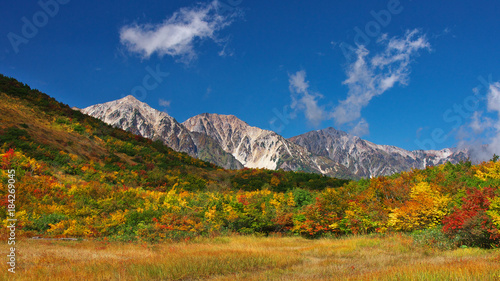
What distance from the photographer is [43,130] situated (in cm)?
3209

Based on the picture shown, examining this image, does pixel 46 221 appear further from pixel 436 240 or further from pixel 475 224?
pixel 475 224

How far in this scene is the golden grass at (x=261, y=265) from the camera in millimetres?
6078

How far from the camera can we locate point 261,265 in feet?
27.7

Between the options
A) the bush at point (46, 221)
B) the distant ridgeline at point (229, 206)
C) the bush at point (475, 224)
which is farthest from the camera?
the bush at point (46, 221)

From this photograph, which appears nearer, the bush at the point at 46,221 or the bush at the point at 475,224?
the bush at the point at 475,224

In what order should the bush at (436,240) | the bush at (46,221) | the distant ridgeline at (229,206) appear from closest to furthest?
the bush at (436,240), the distant ridgeline at (229,206), the bush at (46,221)

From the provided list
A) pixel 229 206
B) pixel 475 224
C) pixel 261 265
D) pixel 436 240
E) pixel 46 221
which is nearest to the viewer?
pixel 261 265

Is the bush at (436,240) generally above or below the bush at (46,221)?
above

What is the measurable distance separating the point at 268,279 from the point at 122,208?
1329 cm

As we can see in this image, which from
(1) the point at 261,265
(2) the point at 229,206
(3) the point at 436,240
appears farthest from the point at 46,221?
(3) the point at 436,240

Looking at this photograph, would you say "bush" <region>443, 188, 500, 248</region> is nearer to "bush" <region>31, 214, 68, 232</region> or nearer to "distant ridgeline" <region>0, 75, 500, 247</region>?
"distant ridgeline" <region>0, 75, 500, 247</region>

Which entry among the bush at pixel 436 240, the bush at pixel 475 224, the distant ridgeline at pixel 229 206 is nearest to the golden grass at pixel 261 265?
the bush at pixel 436 240

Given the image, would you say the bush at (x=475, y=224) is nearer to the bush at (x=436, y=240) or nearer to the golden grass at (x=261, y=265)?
the bush at (x=436, y=240)

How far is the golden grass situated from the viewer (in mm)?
6078
